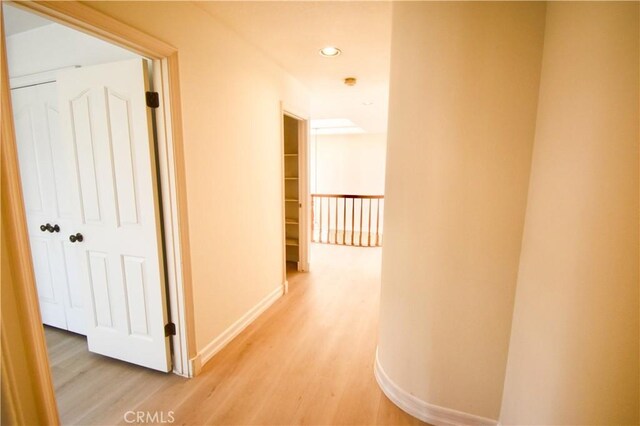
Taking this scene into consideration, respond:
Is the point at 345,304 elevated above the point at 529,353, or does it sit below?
below

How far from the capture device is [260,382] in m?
1.91

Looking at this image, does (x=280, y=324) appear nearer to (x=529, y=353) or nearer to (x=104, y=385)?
(x=104, y=385)

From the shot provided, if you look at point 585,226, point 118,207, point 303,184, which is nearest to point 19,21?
point 118,207

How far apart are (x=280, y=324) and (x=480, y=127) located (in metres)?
2.28

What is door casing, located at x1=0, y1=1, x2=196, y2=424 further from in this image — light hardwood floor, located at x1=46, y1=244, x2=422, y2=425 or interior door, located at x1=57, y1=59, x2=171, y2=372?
light hardwood floor, located at x1=46, y1=244, x2=422, y2=425

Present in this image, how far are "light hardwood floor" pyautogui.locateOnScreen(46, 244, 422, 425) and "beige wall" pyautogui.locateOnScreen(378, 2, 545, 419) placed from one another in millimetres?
420

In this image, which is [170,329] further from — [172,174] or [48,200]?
[48,200]

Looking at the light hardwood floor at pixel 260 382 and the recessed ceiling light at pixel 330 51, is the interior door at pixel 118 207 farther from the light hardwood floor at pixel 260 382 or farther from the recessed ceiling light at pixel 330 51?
the recessed ceiling light at pixel 330 51

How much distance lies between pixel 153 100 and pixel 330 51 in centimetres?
154

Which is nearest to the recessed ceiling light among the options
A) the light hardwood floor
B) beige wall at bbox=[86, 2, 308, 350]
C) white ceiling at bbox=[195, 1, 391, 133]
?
white ceiling at bbox=[195, 1, 391, 133]

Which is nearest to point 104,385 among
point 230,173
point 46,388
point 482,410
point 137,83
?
point 46,388

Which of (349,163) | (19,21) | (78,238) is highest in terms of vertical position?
(19,21)

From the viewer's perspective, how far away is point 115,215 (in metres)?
1.87

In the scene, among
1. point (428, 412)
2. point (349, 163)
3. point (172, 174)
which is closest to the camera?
point (428, 412)
